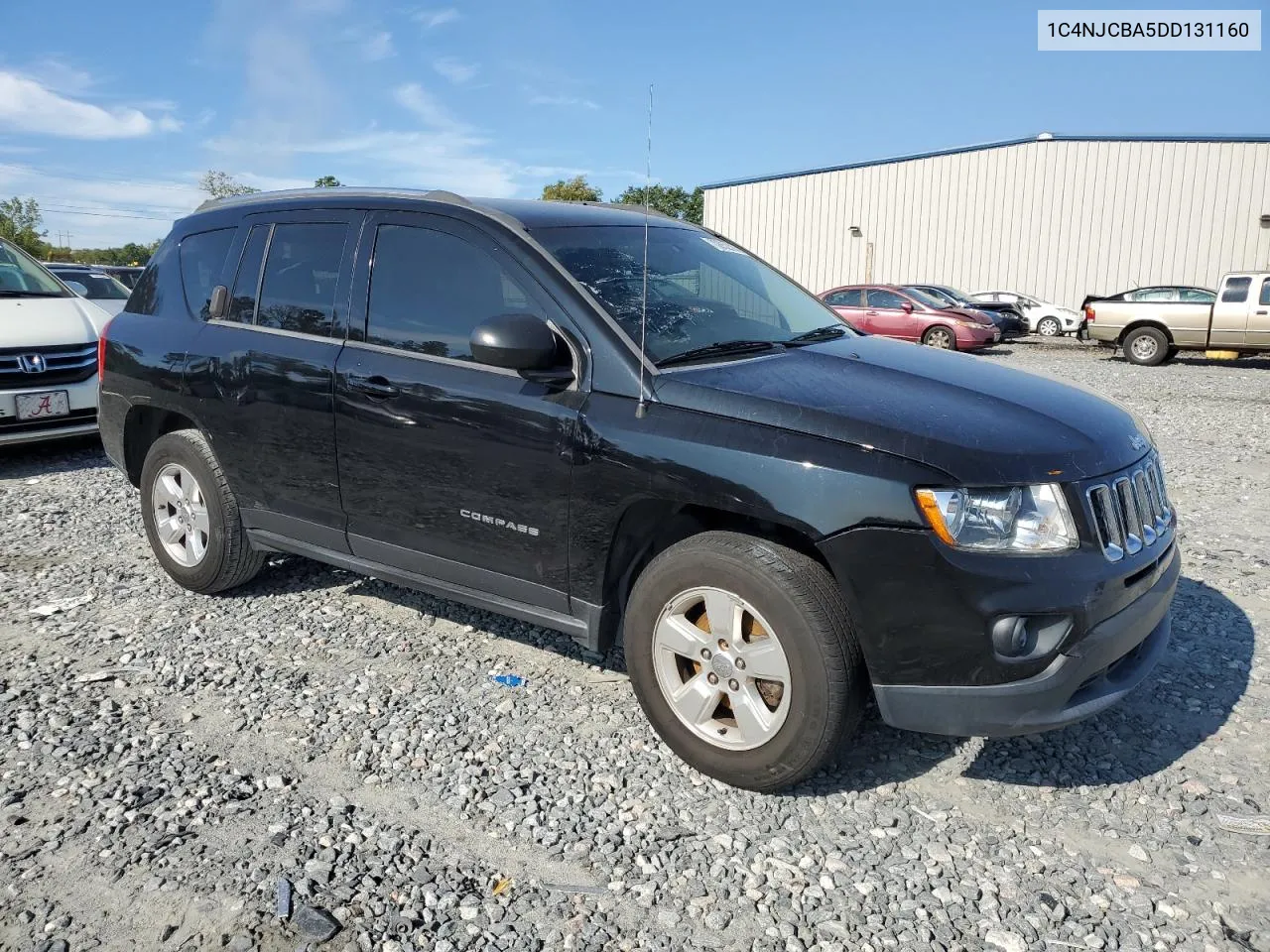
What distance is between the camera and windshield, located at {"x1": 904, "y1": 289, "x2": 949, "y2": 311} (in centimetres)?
2137

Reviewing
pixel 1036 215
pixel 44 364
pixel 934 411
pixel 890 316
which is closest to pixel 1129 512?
pixel 934 411

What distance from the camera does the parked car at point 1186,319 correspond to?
1761 centimetres

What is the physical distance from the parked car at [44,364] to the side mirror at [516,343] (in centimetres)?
594

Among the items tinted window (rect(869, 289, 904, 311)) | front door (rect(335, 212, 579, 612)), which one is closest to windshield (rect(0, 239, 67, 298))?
front door (rect(335, 212, 579, 612))

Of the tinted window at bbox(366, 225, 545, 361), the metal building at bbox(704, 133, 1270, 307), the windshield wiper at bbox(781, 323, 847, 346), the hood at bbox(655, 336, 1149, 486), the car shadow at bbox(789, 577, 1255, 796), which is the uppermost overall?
the metal building at bbox(704, 133, 1270, 307)

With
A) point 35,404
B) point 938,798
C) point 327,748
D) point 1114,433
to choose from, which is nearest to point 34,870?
point 327,748

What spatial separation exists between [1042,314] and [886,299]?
8772mm

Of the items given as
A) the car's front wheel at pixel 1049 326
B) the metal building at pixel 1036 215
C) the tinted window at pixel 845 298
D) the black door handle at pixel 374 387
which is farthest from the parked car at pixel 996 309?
the black door handle at pixel 374 387

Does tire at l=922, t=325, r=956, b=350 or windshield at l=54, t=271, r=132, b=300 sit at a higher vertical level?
windshield at l=54, t=271, r=132, b=300

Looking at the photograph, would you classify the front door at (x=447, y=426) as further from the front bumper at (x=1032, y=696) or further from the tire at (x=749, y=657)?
the front bumper at (x=1032, y=696)

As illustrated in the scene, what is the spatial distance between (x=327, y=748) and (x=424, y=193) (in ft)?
7.18

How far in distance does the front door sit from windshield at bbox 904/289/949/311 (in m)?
19.1

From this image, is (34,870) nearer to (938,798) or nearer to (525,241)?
(525,241)

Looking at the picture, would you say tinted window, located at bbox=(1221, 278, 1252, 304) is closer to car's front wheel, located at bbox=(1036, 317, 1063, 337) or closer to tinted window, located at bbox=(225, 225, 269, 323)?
car's front wheel, located at bbox=(1036, 317, 1063, 337)
